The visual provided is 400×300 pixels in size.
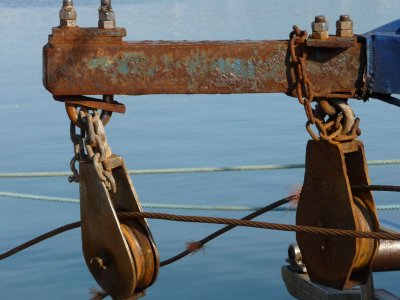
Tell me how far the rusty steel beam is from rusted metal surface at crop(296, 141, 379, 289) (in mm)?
210

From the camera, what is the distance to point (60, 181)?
11.9 m

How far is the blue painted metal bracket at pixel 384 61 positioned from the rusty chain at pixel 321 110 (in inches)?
5.3

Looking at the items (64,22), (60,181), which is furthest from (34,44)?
(64,22)

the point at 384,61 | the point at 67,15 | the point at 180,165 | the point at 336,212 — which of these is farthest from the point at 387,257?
the point at 180,165

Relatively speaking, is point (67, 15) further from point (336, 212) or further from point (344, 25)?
point (336, 212)

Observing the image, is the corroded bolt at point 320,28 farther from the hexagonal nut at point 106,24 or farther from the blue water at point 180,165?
the blue water at point 180,165

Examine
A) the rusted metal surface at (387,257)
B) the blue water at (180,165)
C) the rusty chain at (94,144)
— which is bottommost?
the blue water at (180,165)

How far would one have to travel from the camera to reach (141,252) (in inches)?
140

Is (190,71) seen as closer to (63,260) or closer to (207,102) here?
(63,260)

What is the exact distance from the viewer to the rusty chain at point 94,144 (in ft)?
11.5

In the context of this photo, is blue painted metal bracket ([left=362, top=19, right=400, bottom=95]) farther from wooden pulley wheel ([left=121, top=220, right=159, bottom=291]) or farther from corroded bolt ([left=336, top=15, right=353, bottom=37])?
wooden pulley wheel ([left=121, top=220, right=159, bottom=291])

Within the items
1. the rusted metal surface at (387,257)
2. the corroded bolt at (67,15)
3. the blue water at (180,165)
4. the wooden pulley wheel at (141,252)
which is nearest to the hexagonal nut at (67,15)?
the corroded bolt at (67,15)

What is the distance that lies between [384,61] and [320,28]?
0.76 ft

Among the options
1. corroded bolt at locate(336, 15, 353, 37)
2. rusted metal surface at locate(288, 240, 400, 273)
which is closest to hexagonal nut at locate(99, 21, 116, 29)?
corroded bolt at locate(336, 15, 353, 37)
